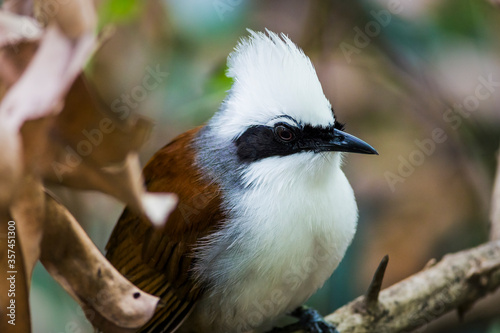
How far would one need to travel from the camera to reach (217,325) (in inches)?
115

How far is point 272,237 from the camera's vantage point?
8.85 ft

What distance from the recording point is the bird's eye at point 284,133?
271 cm

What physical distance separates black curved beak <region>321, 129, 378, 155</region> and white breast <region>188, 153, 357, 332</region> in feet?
0.25

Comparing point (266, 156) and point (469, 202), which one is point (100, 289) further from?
point (469, 202)

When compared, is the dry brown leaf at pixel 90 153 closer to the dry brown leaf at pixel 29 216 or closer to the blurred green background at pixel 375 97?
the dry brown leaf at pixel 29 216

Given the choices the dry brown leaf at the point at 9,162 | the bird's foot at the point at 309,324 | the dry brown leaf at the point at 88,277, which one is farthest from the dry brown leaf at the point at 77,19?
the bird's foot at the point at 309,324

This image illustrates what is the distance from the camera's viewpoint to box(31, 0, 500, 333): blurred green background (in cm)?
393

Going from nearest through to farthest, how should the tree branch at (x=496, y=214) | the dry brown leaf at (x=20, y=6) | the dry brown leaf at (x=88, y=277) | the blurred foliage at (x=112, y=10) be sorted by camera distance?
1. the dry brown leaf at (x=88, y=277)
2. the dry brown leaf at (x=20, y=6)
3. the blurred foliage at (x=112, y=10)
4. the tree branch at (x=496, y=214)

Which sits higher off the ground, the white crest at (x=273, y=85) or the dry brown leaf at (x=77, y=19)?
the white crest at (x=273, y=85)

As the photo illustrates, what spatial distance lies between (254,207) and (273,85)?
22.9 inches

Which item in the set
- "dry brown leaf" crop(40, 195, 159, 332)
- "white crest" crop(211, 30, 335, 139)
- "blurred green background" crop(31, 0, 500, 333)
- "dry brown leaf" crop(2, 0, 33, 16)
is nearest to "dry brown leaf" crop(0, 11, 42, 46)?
"dry brown leaf" crop(2, 0, 33, 16)

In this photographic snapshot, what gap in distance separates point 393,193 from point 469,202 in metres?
0.64

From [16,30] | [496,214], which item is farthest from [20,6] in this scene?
[496,214]

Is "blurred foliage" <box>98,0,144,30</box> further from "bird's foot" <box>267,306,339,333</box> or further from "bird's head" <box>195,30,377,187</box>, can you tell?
"bird's foot" <box>267,306,339,333</box>
